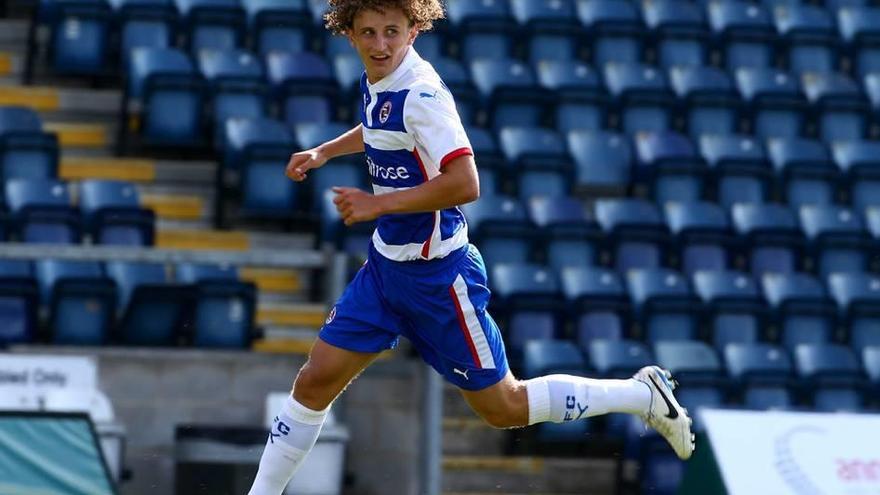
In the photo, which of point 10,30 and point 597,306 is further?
point 10,30

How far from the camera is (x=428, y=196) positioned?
5.70m

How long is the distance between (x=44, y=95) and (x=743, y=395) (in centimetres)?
575

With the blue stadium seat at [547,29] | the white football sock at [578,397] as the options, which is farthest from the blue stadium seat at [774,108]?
the white football sock at [578,397]

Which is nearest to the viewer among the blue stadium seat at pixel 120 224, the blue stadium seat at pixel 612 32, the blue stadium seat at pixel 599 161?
the blue stadium seat at pixel 120 224

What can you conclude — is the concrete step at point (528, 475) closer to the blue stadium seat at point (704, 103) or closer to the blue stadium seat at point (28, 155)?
the blue stadium seat at point (28, 155)

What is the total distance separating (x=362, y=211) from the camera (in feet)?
18.0

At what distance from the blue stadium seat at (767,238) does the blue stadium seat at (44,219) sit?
199 inches

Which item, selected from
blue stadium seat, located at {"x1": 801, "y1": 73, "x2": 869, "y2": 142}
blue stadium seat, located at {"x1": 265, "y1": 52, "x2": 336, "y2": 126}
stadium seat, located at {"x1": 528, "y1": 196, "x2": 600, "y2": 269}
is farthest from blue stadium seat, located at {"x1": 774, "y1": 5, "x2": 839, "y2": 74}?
blue stadium seat, located at {"x1": 265, "y1": 52, "x2": 336, "y2": 126}

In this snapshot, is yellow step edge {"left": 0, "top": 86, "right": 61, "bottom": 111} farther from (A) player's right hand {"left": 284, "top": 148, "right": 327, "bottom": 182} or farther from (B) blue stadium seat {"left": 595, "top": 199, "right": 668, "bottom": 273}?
(A) player's right hand {"left": 284, "top": 148, "right": 327, "bottom": 182}

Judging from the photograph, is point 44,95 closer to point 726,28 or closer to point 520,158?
point 520,158

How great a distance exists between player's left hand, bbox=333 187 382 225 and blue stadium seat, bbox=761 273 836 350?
7.71m

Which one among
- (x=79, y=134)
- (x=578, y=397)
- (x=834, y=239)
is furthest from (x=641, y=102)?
(x=578, y=397)

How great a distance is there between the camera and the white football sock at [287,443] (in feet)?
20.7

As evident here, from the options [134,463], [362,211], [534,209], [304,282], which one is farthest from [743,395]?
[362,211]
